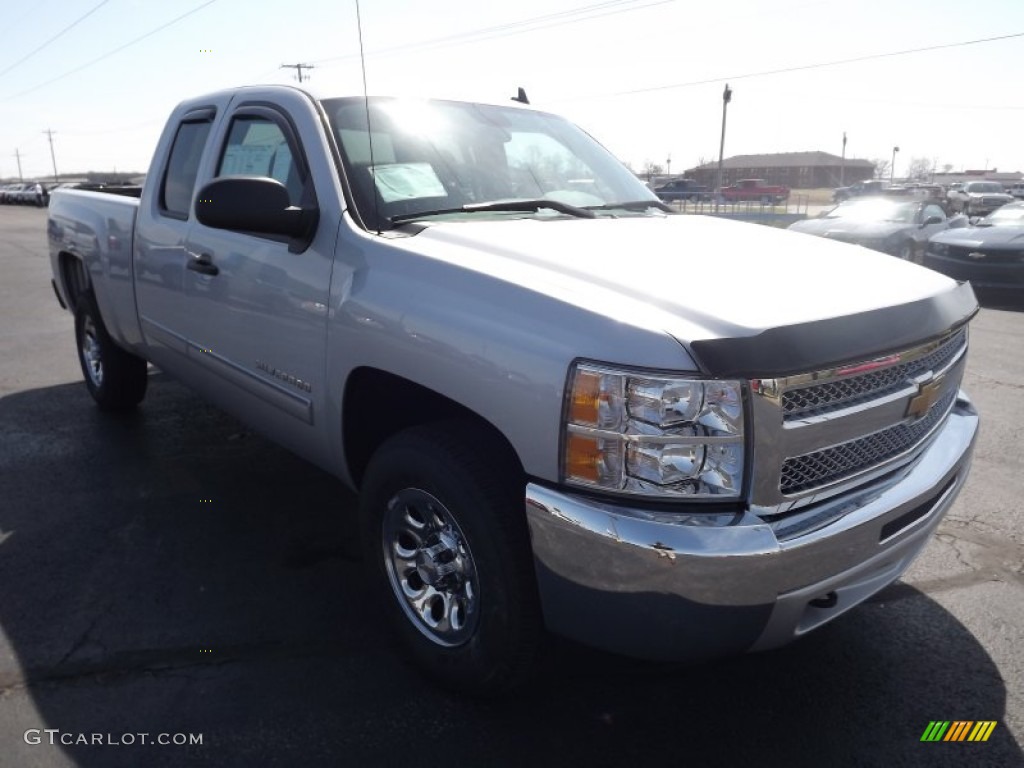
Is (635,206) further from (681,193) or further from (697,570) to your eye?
(681,193)

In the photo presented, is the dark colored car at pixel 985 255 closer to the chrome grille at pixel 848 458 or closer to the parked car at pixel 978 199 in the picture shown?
the parked car at pixel 978 199

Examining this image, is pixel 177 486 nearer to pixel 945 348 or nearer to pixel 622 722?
pixel 622 722

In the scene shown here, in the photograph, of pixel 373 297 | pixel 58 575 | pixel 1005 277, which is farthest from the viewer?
pixel 1005 277

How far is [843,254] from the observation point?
111 inches

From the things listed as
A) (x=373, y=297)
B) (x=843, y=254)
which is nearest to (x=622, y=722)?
(x=373, y=297)

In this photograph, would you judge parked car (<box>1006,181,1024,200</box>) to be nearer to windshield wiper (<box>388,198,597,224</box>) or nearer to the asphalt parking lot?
the asphalt parking lot

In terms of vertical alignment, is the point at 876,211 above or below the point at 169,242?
below

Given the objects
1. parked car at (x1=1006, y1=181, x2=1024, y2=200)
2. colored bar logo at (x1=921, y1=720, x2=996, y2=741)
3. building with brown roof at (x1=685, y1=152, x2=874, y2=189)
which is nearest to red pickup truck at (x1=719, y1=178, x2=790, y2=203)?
parked car at (x1=1006, y1=181, x2=1024, y2=200)

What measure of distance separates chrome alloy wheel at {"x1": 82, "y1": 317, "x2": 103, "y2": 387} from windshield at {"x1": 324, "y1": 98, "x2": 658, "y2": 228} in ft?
10.7

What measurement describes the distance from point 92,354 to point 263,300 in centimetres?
323

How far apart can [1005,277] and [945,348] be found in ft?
32.8

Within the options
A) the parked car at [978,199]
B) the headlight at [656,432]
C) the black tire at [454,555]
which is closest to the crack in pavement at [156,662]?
the black tire at [454,555]

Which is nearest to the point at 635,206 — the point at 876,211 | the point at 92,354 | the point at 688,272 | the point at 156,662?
the point at 688,272

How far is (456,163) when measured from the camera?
3229 millimetres
